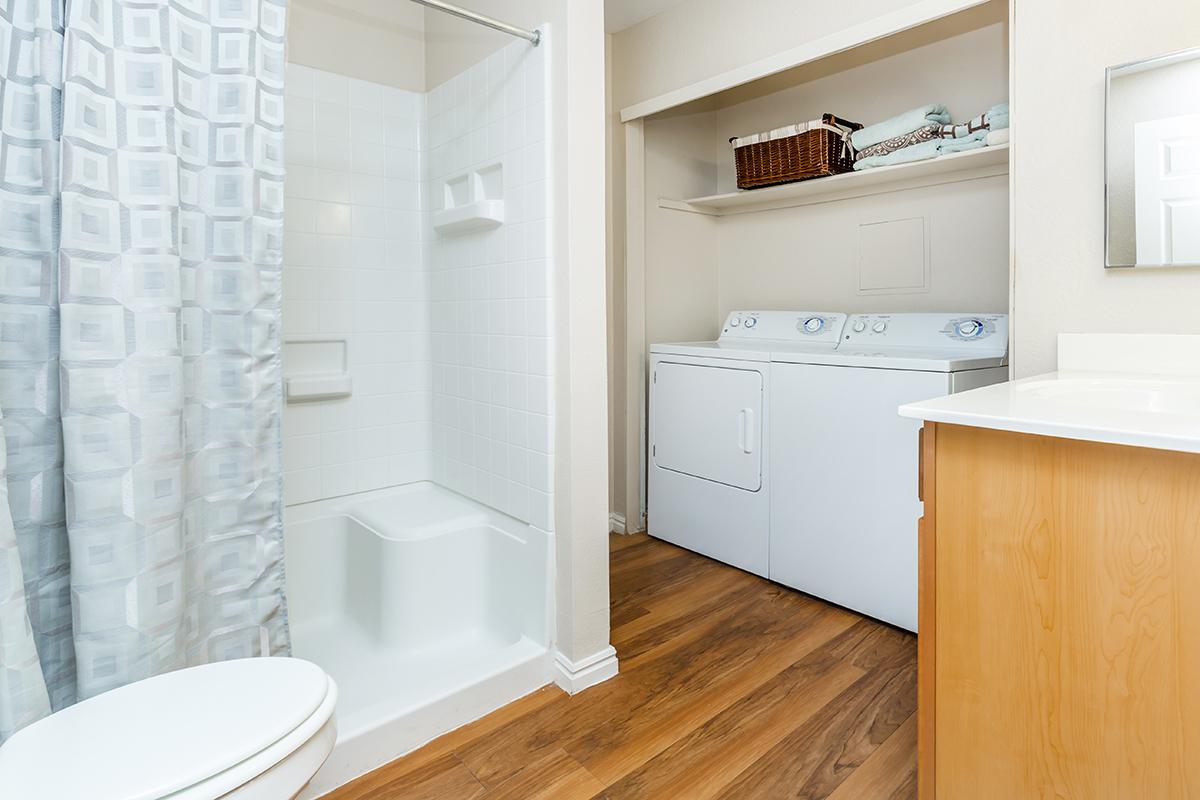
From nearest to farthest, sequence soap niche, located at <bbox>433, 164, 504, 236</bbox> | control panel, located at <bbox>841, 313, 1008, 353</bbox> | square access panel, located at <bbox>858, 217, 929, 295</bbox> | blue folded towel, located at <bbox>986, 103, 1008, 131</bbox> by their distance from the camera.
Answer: soap niche, located at <bbox>433, 164, 504, 236</bbox>, blue folded towel, located at <bbox>986, 103, 1008, 131</bbox>, control panel, located at <bbox>841, 313, 1008, 353</bbox>, square access panel, located at <bbox>858, 217, 929, 295</bbox>

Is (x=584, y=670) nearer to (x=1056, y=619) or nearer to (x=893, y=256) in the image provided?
(x=1056, y=619)

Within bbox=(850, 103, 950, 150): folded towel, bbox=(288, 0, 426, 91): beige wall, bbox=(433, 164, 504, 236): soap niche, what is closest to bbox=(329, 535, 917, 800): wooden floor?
bbox=(433, 164, 504, 236): soap niche

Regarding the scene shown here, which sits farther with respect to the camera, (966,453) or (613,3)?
(613,3)

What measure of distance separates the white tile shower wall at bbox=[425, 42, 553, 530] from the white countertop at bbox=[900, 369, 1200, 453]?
43.1 inches

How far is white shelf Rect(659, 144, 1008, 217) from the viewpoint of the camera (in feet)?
7.70

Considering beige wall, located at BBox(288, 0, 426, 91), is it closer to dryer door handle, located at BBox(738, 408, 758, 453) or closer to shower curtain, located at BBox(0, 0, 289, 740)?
shower curtain, located at BBox(0, 0, 289, 740)

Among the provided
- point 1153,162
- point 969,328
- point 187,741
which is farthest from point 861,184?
point 187,741

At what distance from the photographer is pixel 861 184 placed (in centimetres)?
275

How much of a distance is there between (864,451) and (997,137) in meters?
1.07

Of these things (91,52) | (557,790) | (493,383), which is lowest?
(557,790)

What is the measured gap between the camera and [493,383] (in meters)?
2.18

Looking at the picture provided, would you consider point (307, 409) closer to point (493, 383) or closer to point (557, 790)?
point (493, 383)

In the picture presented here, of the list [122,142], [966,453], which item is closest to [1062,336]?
[966,453]

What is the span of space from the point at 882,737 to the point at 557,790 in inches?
32.0
